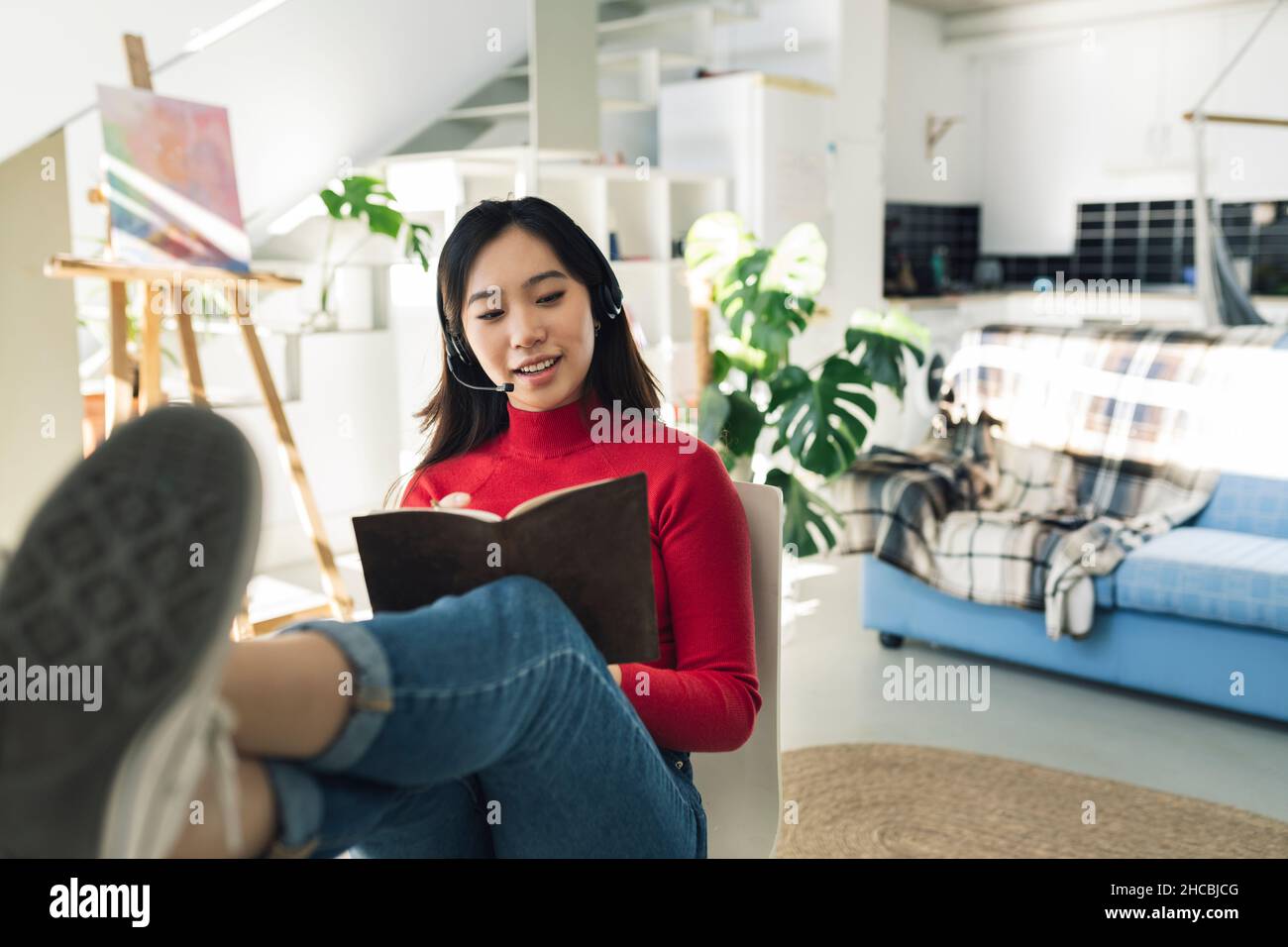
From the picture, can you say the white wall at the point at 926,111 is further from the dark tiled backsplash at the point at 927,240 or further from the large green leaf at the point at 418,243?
the large green leaf at the point at 418,243

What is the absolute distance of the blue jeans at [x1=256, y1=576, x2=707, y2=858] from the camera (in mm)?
823

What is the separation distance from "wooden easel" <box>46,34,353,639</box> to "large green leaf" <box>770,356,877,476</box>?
122 centimetres

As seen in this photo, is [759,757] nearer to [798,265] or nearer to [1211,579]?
[1211,579]

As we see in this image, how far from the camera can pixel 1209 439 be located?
123 inches

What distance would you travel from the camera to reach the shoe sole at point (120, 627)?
0.68 metres

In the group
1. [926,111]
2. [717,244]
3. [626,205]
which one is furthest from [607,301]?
[926,111]

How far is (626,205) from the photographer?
4.70 m

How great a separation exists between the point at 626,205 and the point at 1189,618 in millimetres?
2716

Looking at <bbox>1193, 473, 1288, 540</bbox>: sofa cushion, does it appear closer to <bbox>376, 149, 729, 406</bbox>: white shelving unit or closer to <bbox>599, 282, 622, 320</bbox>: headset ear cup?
<bbox>376, 149, 729, 406</bbox>: white shelving unit

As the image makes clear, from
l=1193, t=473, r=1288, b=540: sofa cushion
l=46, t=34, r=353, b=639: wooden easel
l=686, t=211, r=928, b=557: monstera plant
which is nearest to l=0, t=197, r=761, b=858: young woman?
l=46, t=34, r=353, b=639: wooden easel

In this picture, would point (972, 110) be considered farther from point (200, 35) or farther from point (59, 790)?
point (59, 790)

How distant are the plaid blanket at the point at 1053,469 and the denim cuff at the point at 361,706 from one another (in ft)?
7.70

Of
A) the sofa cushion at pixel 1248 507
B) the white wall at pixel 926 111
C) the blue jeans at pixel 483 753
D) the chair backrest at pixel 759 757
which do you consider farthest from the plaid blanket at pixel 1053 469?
the white wall at pixel 926 111

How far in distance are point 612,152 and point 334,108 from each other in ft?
4.43
